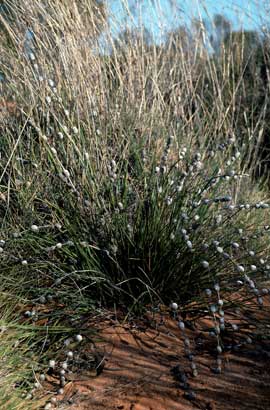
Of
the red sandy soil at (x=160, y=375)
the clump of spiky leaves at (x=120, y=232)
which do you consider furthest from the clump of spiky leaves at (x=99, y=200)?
the red sandy soil at (x=160, y=375)

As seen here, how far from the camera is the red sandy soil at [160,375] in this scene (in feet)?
8.88

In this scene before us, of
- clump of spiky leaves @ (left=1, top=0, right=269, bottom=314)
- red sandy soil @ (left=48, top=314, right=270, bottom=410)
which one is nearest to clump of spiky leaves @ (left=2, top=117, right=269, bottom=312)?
clump of spiky leaves @ (left=1, top=0, right=269, bottom=314)

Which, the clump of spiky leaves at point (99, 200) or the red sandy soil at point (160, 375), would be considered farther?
the clump of spiky leaves at point (99, 200)

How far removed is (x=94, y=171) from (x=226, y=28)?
3020 mm

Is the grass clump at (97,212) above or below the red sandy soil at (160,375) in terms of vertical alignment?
above

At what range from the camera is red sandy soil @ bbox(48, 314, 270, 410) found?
271 cm

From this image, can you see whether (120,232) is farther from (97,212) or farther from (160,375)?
(160,375)

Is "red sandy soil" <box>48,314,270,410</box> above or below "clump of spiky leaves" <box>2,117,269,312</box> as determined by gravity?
below

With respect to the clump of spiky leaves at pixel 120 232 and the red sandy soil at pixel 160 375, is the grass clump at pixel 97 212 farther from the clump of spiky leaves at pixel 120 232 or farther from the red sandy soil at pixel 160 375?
the red sandy soil at pixel 160 375

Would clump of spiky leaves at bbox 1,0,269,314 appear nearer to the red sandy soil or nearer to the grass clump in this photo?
the grass clump

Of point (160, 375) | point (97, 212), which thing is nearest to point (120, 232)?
point (97, 212)

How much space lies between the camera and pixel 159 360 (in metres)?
2.94

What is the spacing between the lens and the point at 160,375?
112 inches

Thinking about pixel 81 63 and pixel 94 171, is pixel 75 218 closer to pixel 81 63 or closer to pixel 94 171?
pixel 94 171
